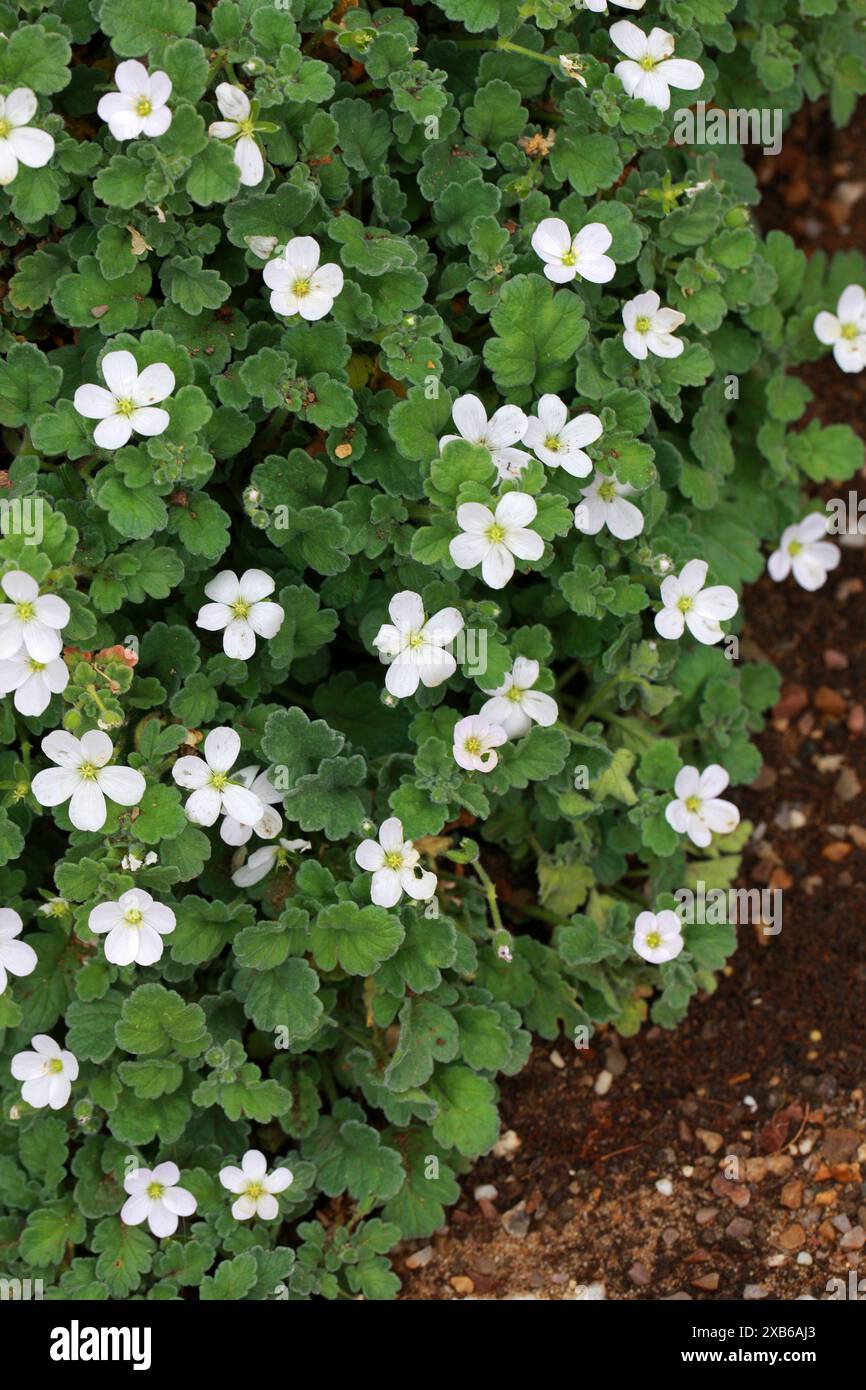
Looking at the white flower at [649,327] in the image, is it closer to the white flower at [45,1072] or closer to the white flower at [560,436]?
the white flower at [560,436]

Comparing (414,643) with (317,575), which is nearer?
(414,643)

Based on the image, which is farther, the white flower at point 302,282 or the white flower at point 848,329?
the white flower at point 848,329

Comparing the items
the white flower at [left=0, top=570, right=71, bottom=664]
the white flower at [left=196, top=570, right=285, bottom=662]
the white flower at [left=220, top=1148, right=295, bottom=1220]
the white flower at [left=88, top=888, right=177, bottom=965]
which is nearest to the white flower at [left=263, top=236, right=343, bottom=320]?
the white flower at [left=196, top=570, right=285, bottom=662]

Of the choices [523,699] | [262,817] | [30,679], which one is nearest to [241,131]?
[30,679]

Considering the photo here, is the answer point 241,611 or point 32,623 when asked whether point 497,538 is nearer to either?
point 241,611

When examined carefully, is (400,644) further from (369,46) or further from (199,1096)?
(369,46)

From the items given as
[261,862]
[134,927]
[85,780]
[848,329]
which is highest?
[848,329]

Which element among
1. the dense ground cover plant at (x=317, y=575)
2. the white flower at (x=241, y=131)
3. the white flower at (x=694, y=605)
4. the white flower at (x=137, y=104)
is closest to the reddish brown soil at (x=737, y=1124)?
the dense ground cover plant at (x=317, y=575)
